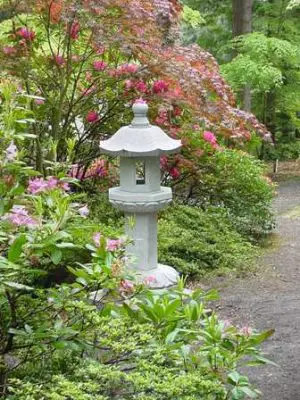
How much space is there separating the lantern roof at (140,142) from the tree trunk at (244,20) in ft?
26.0

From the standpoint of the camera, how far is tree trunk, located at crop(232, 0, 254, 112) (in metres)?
12.8

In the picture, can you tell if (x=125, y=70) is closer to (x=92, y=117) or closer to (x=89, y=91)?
(x=89, y=91)

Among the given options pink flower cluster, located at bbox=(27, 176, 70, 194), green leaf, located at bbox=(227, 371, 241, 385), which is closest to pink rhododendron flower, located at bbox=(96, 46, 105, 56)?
pink flower cluster, located at bbox=(27, 176, 70, 194)

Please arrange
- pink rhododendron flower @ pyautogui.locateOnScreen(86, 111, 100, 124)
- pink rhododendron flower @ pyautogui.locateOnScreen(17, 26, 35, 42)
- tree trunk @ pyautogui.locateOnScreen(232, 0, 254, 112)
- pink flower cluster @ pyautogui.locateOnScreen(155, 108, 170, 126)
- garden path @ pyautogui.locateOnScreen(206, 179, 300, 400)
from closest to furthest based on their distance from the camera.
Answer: garden path @ pyautogui.locateOnScreen(206, 179, 300, 400) < pink rhododendron flower @ pyautogui.locateOnScreen(17, 26, 35, 42) < pink rhododendron flower @ pyautogui.locateOnScreen(86, 111, 100, 124) < pink flower cluster @ pyautogui.locateOnScreen(155, 108, 170, 126) < tree trunk @ pyautogui.locateOnScreen(232, 0, 254, 112)

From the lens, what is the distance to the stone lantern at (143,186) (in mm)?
5031

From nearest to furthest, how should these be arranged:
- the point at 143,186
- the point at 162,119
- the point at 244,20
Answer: the point at 143,186
the point at 162,119
the point at 244,20

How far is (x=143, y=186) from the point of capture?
5.14 meters

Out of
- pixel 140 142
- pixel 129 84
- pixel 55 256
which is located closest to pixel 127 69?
pixel 129 84

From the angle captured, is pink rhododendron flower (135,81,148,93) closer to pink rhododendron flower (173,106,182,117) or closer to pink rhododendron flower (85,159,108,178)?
pink rhododendron flower (173,106,182,117)

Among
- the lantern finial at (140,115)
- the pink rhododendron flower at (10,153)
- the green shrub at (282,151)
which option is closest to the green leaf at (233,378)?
the pink rhododendron flower at (10,153)

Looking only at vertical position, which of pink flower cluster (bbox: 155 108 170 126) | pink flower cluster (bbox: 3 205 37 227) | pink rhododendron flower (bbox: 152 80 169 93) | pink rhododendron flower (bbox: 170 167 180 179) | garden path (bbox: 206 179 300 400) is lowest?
garden path (bbox: 206 179 300 400)

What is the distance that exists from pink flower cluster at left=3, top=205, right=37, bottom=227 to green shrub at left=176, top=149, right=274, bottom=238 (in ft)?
16.0

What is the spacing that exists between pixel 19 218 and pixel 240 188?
511cm

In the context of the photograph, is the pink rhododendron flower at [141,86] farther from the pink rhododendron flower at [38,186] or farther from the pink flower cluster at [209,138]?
the pink rhododendron flower at [38,186]
